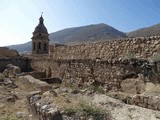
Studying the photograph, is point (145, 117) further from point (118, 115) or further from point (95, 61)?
point (95, 61)

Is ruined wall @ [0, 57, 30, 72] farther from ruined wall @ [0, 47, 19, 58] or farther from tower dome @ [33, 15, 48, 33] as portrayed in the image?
tower dome @ [33, 15, 48, 33]

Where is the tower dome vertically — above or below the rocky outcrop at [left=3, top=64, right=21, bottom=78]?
above

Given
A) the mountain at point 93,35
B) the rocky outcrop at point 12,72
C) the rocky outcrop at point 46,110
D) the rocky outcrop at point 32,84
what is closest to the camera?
the rocky outcrop at point 46,110

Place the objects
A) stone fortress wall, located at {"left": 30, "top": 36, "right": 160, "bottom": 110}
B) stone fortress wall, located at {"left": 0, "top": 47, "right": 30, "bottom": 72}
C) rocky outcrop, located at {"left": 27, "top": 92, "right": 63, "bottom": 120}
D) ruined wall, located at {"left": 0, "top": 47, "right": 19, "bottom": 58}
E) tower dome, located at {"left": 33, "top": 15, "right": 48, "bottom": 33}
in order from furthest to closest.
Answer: tower dome, located at {"left": 33, "top": 15, "right": 48, "bottom": 33}, ruined wall, located at {"left": 0, "top": 47, "right": 19, "bottom": 58}, stone fortress wall, located at {"left": 0, "top": 47, "right": 30, "bottom": 72}, stone fortress wall, located at {"left": 30, "top": 36, "right": 160, "bottom": 110}, rocky outcrop, located at {"left": 27, "top": 92, "right": 63, "bottom": 120}

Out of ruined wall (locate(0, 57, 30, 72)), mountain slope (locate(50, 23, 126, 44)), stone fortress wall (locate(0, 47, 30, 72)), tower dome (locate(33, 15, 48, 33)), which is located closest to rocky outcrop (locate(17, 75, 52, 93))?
stone fortress wall (locate(0, 47, 30, 72))

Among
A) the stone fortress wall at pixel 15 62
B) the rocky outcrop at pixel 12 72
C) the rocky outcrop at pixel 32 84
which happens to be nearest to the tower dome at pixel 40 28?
the stone fortress wall at pixel 15 62

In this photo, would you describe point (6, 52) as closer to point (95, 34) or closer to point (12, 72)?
point (12, 72)

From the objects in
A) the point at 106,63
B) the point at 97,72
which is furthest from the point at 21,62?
the point at 106,63

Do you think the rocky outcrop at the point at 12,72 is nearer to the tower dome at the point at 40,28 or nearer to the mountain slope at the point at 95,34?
the tower dome at the point at 40,28

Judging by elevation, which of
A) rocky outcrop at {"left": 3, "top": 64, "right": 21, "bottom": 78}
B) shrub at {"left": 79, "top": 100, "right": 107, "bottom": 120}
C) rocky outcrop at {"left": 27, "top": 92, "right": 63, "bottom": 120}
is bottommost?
rocky outcrop at {"left": 3, "top": 64, "right": 21, "bottom": 78}

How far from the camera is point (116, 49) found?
1062 cm

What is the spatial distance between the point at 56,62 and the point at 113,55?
3.77 m

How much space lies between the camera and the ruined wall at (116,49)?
8.80 metres

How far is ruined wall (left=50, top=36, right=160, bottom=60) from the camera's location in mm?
8805
